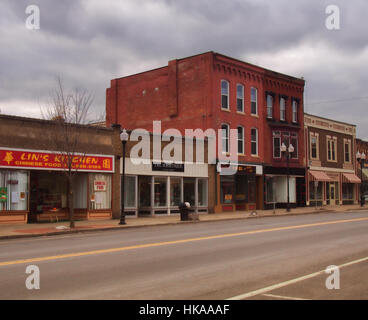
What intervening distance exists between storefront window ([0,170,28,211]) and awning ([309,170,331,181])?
1097 inches

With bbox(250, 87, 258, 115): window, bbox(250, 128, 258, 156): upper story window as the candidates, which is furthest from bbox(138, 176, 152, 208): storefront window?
bbox(250, 87, 258, 115): window

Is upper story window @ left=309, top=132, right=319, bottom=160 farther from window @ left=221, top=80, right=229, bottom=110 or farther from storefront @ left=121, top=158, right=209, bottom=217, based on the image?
storefront @ left=121, top=158, right=209, bottom=217

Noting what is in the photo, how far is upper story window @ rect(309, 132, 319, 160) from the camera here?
140ft

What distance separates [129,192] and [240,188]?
11.0 meters

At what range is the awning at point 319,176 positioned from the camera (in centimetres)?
4197

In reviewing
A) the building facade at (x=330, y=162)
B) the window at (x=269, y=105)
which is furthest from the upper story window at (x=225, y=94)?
the building facade at (x=330, y=162)

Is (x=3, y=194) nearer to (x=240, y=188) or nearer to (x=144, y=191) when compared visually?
(x=144, y=191)

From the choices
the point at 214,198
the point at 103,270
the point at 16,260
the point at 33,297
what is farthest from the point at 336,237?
the point at 214,198

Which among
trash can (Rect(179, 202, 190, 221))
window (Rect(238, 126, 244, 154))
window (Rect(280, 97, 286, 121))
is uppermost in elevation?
window (Rect(280, 97, 286, 121))

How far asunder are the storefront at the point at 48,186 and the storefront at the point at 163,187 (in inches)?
65.0

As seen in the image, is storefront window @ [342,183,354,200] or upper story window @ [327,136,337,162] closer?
upper story window @ [327,136,337,162]

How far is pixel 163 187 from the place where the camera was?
2853 centimetres

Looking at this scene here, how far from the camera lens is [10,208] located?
21391 millimetres

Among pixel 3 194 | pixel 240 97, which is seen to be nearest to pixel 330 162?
pixel 240 97
